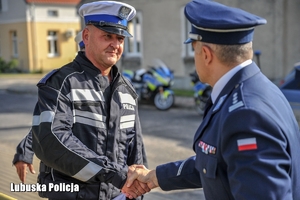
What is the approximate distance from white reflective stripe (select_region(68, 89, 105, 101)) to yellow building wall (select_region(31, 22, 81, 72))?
27.6 m

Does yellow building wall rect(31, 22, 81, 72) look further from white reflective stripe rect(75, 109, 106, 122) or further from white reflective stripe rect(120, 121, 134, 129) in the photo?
white reflective stripe rect(75, 109, 106, 122)

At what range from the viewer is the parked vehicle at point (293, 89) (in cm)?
655

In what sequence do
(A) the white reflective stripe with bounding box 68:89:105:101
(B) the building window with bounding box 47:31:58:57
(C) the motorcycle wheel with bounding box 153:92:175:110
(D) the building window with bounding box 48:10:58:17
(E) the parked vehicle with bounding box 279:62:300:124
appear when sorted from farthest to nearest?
(B) the building window with bounding box 47:31:58:57 < (D) the building window with bounding box 48:10:58:17 < (C) the motorcycle wheel with bounding box 153:92:175:110 < (E) the parked vehicle with bounding box 279:62:300:124 < (A) the white reflective stripe with bounding box 68:89:105:101

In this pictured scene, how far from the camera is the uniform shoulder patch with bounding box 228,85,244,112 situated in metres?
1.69

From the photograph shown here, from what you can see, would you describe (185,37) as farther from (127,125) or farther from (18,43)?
(18,43)

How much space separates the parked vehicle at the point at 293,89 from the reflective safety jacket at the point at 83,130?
441 cm

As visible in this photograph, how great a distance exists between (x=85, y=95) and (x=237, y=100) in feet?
3.54

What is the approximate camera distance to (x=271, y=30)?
46.8 ft

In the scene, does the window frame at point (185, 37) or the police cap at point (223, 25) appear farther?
the window frame at point (185, 37)

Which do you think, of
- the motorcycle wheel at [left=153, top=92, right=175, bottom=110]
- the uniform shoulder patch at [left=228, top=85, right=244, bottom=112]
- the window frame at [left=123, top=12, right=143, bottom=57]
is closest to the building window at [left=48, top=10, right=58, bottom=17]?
the window frame at [left=123, top=12, right=143, bottom=57]

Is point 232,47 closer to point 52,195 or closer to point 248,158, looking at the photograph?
point 248,158

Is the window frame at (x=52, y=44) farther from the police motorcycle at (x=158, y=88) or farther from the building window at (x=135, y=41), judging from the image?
the police motorcycle at (x=158, y=88)

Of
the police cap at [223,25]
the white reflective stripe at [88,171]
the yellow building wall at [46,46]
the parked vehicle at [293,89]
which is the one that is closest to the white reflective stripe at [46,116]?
the white reflective stripe at [88,171]

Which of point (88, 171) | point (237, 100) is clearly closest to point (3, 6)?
point (88, 171)
